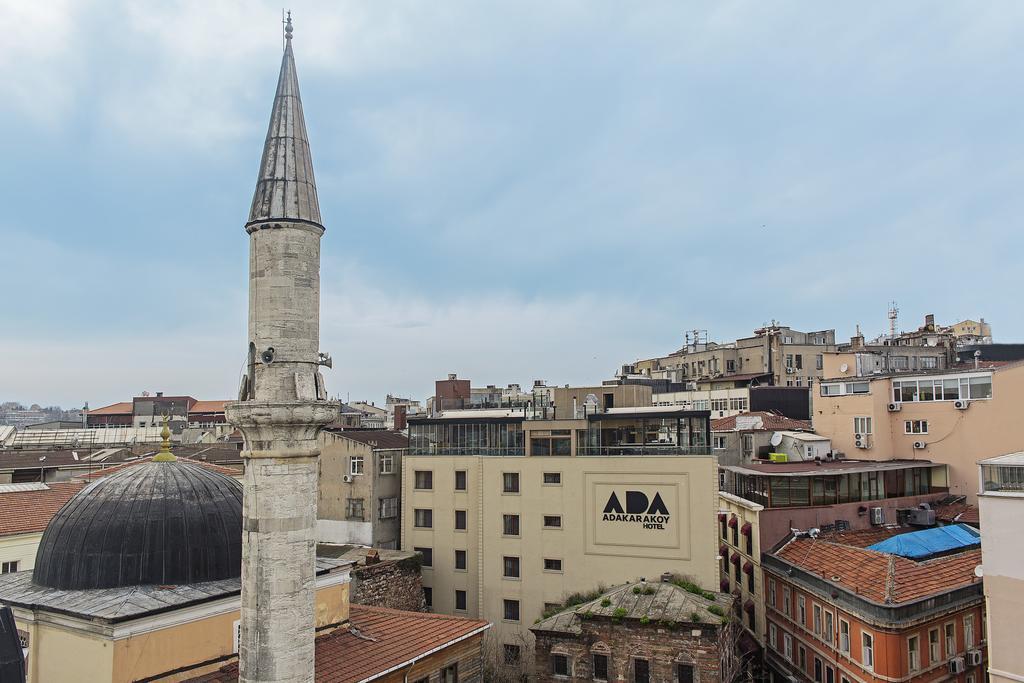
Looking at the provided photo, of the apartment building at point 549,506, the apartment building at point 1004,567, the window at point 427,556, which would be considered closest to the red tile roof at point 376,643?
the apartment building at point 549,506

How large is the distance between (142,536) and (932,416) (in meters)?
36.8

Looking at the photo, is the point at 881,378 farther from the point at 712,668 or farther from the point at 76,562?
the point at 76,562

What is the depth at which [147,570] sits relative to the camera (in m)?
18.1

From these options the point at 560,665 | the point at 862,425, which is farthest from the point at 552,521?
the point at 862,425

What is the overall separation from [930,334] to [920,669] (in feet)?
122

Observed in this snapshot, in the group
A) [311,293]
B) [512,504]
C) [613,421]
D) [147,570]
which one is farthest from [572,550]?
[311,293]

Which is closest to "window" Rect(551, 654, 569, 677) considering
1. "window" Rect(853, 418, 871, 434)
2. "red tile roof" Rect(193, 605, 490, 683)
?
"red tile roof" Rect(193, 605, 490, 683)

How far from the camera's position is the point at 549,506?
34.2m

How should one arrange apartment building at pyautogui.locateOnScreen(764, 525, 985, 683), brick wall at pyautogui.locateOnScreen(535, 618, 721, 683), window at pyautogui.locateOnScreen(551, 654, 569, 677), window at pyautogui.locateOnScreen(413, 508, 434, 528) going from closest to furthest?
1. apartment building at pyautogui.locateOnScreen(764, 525, 985, 683)
2. brick wall at pyautogui.locateOnScreen(535, 618, 721, 683)
3. window at pyautogui.locateOnScreen(551, 654, 569, 677)
4. window at pyautogui.locateOnScreen(413, 508, 434, 528)

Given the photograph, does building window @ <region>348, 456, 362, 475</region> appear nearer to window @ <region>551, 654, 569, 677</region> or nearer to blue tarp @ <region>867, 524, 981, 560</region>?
window @ <region>551, 654, 569, 677</region>

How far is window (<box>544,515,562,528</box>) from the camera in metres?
33.9

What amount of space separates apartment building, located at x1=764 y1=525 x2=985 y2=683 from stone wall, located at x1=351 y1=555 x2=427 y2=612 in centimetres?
1598

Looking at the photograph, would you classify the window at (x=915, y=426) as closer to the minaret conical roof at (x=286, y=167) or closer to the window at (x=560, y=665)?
the window at (x=560, y=665)

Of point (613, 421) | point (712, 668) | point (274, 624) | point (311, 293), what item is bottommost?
point (712, 668)
